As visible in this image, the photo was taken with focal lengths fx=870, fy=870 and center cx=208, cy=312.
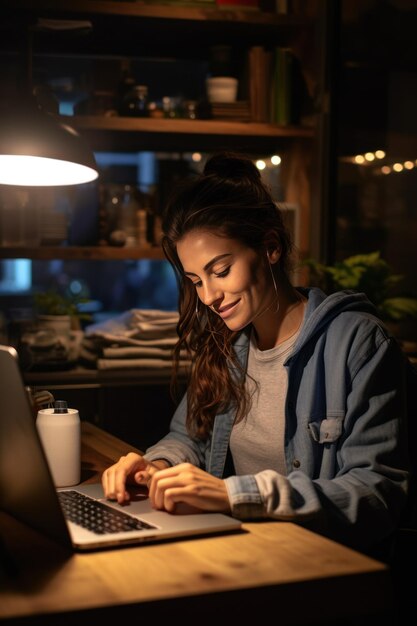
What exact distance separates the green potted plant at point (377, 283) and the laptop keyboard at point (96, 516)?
6.36ft

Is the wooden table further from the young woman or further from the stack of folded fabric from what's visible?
the stack of folded fabric

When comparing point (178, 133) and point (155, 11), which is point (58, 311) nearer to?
point (178, 133)

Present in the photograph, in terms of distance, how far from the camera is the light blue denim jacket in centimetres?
134

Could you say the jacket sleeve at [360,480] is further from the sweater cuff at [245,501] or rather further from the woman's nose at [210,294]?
the woman's nose at [210,294]

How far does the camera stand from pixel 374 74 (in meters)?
3.57

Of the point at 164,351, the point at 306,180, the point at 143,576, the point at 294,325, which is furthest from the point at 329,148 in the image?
the point at 143,576

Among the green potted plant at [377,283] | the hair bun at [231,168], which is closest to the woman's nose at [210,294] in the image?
the hair bun at [231,168]

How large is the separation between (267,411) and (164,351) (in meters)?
1.53

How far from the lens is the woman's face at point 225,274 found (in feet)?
5.90

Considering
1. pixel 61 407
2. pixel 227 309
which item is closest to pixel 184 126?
pixel 227 309

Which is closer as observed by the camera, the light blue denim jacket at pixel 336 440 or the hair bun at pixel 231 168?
the light blue denim jacket at pixel 336 440

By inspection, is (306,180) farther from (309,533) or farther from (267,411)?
(309,533)

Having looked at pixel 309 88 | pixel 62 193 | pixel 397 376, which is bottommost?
→ pixel 397 376

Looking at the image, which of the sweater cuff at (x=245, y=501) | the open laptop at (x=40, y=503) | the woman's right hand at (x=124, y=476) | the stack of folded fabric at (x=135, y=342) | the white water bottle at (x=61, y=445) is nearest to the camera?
the open laptop at (x=40, y=503)
